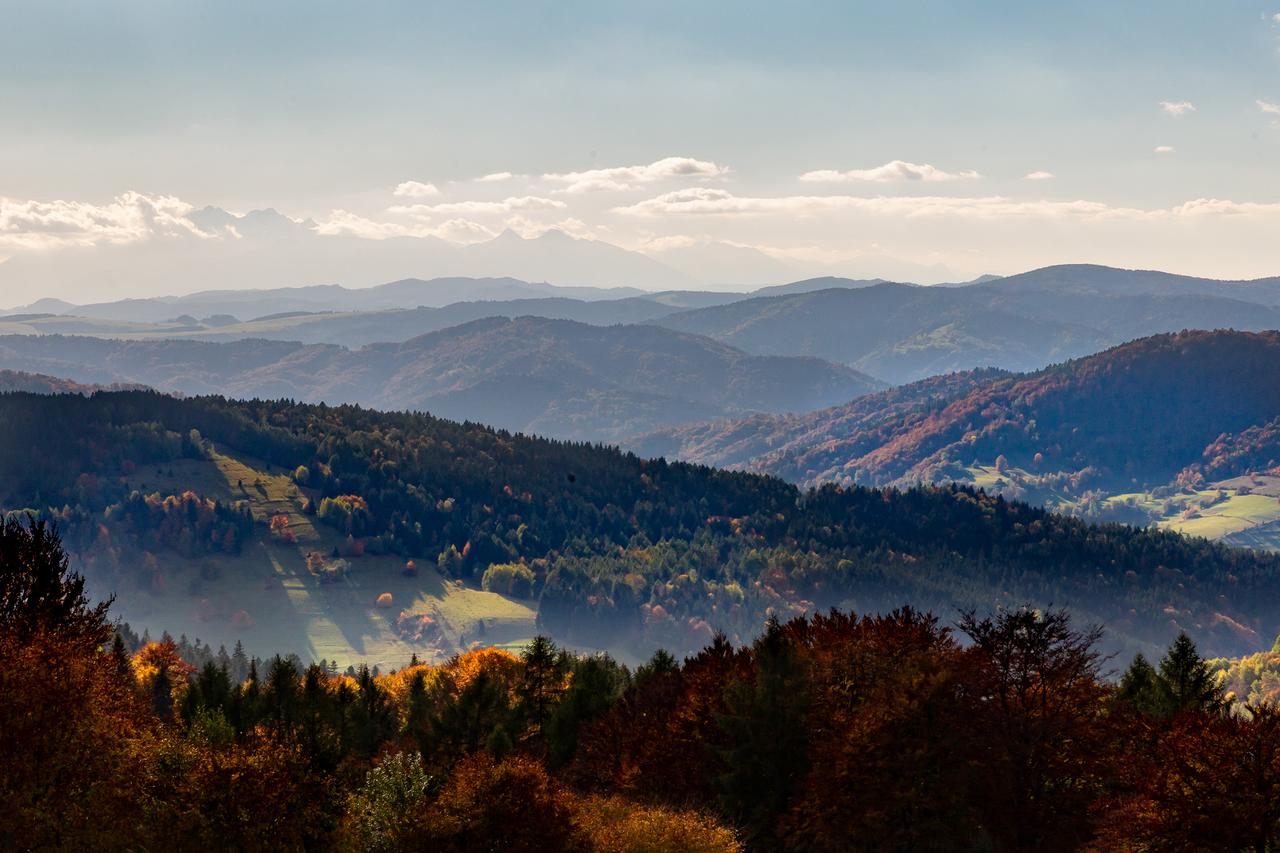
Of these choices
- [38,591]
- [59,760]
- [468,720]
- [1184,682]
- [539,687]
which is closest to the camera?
[59,760]

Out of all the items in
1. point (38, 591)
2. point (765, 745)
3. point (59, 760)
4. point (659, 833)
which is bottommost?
point (659, 833)

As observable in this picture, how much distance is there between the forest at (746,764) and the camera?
61094mm

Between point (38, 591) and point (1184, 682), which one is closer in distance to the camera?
point (38, 591)

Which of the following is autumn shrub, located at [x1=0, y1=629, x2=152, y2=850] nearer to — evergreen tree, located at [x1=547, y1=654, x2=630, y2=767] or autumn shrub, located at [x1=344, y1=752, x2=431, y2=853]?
autumn shrub, located at [x1=344, y1=752, x2=431, y2=853]

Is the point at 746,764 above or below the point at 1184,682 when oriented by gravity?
below

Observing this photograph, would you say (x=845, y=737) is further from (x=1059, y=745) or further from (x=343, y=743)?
(x=343, y=743)

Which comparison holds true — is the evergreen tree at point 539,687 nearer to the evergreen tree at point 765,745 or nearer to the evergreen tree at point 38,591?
the evergreen tree at point 765,745

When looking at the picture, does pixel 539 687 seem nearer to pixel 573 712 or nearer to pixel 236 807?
pixel 573 712

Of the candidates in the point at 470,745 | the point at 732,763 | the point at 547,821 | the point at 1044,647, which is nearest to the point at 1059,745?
the point at 1044,647

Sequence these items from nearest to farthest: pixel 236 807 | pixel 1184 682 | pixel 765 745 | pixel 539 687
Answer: pixel 236 807 < pixel 765 745 < pixel 1184 682 < pixel 539 687

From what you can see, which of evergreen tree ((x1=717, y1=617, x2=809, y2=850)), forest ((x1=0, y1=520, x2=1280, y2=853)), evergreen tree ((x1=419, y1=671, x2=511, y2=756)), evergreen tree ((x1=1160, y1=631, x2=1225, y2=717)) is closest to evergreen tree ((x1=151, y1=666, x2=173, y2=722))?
evergreen tree ((x1=419, y1=671, x2=511, y2=756))

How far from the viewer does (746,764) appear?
8206 cm

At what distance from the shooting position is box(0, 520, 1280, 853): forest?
200ft

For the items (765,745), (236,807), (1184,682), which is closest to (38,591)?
(236,807)
